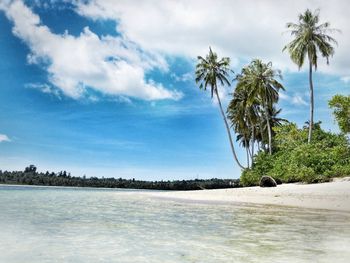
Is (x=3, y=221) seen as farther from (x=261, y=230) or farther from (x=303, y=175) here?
(x=303, y=175)

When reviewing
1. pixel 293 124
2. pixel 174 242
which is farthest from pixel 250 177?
pixel 174 242

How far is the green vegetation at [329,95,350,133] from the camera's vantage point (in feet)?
86.8

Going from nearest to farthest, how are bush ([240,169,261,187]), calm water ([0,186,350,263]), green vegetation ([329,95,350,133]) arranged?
calm water ([0,186,350,263]), green vegetation ([329,95,350,133]), bush ([240,169,261,187])

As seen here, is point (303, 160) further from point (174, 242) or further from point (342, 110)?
point (174, 242)

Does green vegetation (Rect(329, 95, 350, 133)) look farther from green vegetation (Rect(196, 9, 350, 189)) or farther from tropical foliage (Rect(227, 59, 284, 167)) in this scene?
tropical foliage (Rect(227, 59, 284, 167))

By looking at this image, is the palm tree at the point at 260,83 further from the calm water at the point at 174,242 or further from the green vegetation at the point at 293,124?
the calm water at the point at 174,242

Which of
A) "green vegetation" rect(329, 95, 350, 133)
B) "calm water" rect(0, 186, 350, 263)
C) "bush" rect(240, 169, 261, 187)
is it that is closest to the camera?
"calm water" rect(0, 186, 350, 263)

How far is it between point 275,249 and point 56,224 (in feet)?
20.2

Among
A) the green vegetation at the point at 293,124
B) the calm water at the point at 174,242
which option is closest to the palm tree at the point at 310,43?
the green vegetation at the point at 293,124

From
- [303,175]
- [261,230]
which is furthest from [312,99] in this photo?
[261,230]

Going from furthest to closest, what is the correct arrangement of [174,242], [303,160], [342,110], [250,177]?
1. [250,177]
2. [303,160]
3. [342,110]
4. [174,242]

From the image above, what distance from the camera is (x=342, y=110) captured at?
2688cm

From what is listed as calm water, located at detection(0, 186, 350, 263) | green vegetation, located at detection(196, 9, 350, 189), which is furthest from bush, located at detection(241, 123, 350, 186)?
calm water, located at detection(0, 186, 350, 263)

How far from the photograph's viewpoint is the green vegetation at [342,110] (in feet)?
86.8
